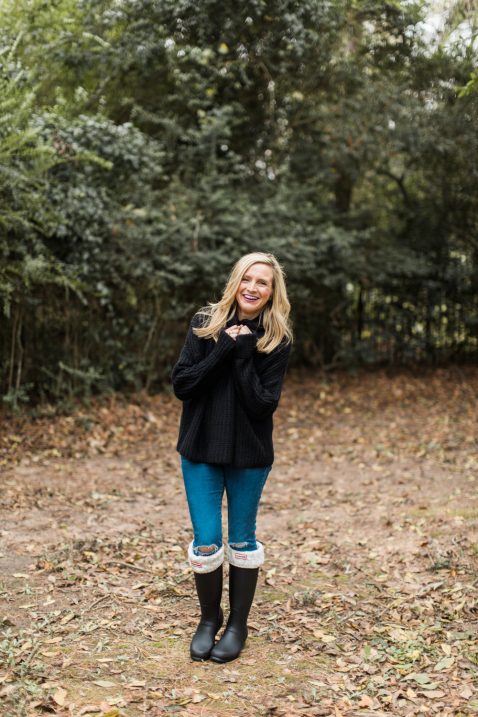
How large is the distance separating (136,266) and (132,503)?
323 cm

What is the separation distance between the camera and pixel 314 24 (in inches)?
360

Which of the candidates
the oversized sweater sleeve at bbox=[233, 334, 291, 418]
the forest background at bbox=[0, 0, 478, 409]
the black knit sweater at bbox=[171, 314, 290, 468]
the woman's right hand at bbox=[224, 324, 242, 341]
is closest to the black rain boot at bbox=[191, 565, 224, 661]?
the black knit sweater at bbox=[171, 314, 290, 468]

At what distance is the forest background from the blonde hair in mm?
3502

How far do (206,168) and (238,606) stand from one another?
6844mm

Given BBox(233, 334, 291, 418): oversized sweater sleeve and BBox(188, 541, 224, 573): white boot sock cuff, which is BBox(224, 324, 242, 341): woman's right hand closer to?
BBox(233, 334, 291, 418): oversized sweater sleeve

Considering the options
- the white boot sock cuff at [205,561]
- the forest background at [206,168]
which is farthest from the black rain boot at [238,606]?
the forest background at [206,168]

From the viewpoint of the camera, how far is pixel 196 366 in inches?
128

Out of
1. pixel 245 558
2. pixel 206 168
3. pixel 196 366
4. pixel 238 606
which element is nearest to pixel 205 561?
pixel 245 558

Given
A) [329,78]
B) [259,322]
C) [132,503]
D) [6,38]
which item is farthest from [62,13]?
[259,322]

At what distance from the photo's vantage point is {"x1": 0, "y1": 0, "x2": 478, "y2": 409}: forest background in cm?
736

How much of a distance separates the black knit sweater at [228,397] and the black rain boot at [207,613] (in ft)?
2.03

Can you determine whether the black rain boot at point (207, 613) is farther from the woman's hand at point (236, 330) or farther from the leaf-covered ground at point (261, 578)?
the woman's hand at point (236, 330)

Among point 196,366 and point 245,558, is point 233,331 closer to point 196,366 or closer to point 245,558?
point 196,366

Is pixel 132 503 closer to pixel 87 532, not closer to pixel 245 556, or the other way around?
pixel 87 532
